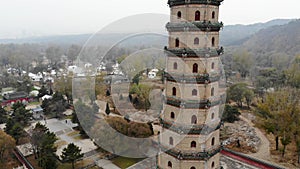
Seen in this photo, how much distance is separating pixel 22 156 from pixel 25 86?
26.2 metres

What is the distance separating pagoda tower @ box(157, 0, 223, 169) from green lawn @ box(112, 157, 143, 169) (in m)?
8.50

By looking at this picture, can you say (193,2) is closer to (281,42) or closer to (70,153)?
(70,153)

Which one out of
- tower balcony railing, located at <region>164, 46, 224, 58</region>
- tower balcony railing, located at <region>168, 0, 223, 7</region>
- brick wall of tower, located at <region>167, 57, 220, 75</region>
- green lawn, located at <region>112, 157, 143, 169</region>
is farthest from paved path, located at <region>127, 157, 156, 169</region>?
tower balcony railing, located at <region>168, 0, 223, 7</region>

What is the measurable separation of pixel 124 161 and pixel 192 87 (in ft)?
42.9

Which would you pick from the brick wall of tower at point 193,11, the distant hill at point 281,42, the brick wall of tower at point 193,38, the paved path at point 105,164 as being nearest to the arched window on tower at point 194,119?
the brick wall of tower at point 193,38

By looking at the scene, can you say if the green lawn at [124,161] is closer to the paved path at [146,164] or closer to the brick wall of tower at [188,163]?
the paved path at [146,164]

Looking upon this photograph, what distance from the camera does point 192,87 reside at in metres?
14.2

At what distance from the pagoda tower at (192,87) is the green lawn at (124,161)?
8497 mm

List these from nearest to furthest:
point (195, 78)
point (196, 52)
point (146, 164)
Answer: point (196, 52), point (195, 78), point (146, 164)

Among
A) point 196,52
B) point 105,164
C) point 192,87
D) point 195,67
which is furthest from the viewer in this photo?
point 105,164

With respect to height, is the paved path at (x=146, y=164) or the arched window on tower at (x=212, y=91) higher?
the arched window on tower at (x=212, y=91)

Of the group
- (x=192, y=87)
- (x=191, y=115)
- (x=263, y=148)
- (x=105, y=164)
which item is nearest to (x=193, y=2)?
(x=192, y=87)

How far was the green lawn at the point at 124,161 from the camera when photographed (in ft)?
Result: 76.2

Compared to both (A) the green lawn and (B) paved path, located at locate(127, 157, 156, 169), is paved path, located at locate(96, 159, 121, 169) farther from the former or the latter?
(B) paved path, located at locate(127, 157, 156, 169)
